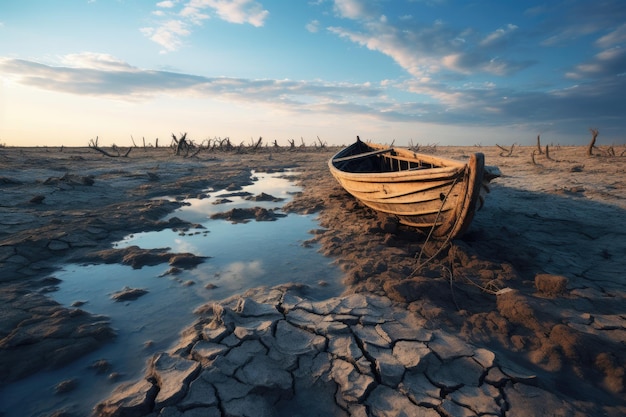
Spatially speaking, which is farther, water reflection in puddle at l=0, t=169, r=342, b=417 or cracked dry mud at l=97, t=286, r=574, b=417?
water reflection in puddle at l=0, t=169, r=342, b=417

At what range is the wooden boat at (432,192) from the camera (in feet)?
13.0

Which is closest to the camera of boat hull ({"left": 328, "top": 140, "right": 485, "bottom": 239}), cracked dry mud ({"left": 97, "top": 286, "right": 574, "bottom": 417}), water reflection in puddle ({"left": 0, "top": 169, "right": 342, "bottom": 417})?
cracked dry mud ({"left": 97, "top": 286, "right": 574, "bottom": 417})

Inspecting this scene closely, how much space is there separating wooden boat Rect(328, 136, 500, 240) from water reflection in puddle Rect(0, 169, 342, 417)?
1.61 m

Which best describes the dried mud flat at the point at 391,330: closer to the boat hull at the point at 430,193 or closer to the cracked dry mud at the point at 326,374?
the cracked dry mud at the point at 326,374

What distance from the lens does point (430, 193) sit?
454cm

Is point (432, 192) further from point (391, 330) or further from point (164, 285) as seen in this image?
point (164, 285)

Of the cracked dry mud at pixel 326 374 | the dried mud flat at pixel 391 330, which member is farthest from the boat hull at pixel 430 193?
the cracked dry mud at pixel 326 374

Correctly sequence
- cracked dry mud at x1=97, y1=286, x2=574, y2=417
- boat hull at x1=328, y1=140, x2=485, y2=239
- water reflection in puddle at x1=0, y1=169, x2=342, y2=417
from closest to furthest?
cracked dry mud at x1=97, y1=286, x2=574, y2=417, water reflection in puddle at x1=0, y1=169, x2=342, y2=417, boat hull at x1=328, y1=140, x2=485, y2=239

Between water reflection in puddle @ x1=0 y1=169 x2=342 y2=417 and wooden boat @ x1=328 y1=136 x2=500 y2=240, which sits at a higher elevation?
wooden boat @ x1=328 y1=136 x2=500 y2=240

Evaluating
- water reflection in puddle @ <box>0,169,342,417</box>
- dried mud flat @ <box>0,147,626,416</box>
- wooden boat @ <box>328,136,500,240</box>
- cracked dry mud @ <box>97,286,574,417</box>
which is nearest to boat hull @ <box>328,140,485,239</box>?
wooden boat @ <box>328,136,500,240</box>

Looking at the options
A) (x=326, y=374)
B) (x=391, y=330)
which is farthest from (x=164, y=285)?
(x=391, y=330)

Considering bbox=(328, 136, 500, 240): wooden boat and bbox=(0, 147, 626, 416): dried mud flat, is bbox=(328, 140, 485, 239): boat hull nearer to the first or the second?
bbox=(328, 136, 500, 240): wooden boat

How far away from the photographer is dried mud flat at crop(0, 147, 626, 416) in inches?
83.3

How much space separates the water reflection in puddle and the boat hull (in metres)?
1.62
